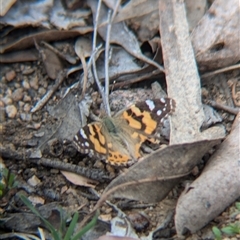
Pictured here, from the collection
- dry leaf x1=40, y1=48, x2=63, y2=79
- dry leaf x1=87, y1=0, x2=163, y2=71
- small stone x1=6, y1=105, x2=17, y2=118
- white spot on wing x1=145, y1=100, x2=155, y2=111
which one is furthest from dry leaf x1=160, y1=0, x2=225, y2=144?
small stone x1=6, y1=105, x2=17, y2=118

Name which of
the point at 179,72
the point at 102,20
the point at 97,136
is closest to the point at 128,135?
the point at 97,136

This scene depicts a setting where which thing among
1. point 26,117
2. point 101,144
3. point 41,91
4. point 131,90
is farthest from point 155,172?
point 41,91

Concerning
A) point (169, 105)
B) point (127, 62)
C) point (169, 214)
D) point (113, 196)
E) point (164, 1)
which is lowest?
point (169, 214)

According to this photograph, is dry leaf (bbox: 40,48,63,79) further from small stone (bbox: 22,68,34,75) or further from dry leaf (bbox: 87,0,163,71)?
dry leaf (bbox: 87,0,163,71)

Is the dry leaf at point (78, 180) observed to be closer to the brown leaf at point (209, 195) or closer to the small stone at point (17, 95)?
the brown leaf at point (209, 195)

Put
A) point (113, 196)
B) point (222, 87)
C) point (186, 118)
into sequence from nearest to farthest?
point (113, 196) → point (186, 118) → point (222, 87)

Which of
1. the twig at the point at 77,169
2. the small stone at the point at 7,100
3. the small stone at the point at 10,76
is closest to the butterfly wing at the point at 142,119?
the twig at the point at 77,169

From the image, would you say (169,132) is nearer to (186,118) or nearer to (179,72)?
(186,118)
